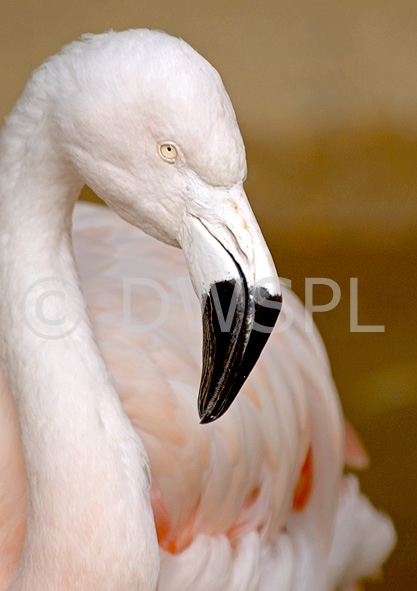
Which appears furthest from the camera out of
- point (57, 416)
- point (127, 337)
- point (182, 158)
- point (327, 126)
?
point (327, 126)

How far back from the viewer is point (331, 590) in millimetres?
2090

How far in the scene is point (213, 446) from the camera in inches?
66.7

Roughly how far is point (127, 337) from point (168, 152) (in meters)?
0.63

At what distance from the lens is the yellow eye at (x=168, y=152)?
3.67 ft

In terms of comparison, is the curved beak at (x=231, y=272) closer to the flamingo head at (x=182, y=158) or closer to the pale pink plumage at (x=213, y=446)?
the flamingo head at (x=182, y=158)

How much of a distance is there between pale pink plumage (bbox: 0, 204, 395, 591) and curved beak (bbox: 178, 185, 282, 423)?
1.64 ft

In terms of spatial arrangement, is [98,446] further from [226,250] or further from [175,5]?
[175,5]

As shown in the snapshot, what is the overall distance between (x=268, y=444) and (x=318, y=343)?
346mm

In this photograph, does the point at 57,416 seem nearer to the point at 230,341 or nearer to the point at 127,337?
the point at 230,341

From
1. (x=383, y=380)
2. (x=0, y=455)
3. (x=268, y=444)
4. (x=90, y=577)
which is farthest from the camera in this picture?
(x=383, y=380)

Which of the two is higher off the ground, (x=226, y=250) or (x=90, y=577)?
(x=226, y=250)

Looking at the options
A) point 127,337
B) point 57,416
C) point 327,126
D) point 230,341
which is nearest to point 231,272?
point 230,341

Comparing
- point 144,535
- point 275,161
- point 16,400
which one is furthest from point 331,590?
point 275,161

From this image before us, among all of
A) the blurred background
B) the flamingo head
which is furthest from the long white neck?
the blurred background
